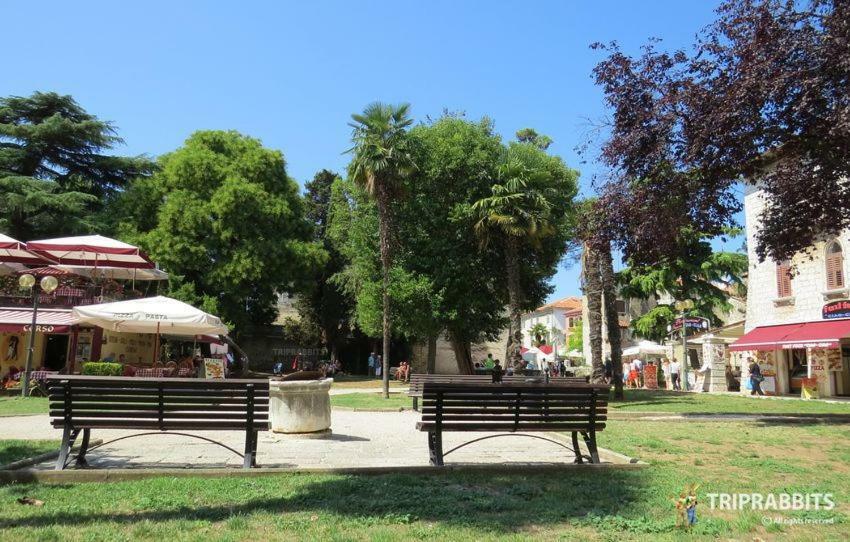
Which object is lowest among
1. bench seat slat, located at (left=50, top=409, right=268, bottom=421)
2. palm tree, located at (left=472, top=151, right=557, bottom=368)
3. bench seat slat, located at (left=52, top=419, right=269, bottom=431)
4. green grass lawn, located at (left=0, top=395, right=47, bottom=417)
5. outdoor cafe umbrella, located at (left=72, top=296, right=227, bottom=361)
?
green grass lawn, located at (left=0, top=395, right=47, bottom=417)

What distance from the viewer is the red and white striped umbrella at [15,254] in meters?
20.0

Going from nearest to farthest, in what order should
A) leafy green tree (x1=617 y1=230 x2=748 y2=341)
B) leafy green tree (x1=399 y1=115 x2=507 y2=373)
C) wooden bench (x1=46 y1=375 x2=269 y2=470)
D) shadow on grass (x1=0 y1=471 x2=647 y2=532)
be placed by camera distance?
shadow on grass (x1=0 y1=471 x2=647 y2=532), wooden bench (x1=46 y1=375 x2=269 y2=470), leafy green tree (x1=399 y1=115 x2=507 y2=373), leafy green tree (x1=617 y1=230 x2=748 y2=341)

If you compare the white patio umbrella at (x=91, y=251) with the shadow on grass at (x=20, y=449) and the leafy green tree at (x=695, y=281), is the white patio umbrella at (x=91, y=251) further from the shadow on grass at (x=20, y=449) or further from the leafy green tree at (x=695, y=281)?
the leafy green tree at (x=695, y=281)

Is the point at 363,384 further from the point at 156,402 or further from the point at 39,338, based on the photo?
the point at 156,402

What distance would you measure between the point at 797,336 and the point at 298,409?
2160 cm

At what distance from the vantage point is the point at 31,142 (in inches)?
1225

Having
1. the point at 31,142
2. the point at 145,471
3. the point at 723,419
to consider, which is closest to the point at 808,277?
the point at 723,419

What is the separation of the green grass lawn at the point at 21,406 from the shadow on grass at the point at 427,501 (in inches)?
380

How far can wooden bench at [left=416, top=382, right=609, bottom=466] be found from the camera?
648 cm

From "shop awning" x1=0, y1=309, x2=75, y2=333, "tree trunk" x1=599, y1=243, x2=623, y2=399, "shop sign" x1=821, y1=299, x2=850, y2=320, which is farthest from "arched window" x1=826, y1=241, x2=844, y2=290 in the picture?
"shop awning" x1=0, y1=309, x2=75, y2=333

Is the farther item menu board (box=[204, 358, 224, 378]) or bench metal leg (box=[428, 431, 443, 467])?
menu board (box=[204, 358, 224, 378])

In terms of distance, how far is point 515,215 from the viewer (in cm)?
2300

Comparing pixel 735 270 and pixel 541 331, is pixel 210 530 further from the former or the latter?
pixel 541 331

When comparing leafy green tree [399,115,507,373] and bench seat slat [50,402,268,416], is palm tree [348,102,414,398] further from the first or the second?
bench seat slat [50,402,268,416]
